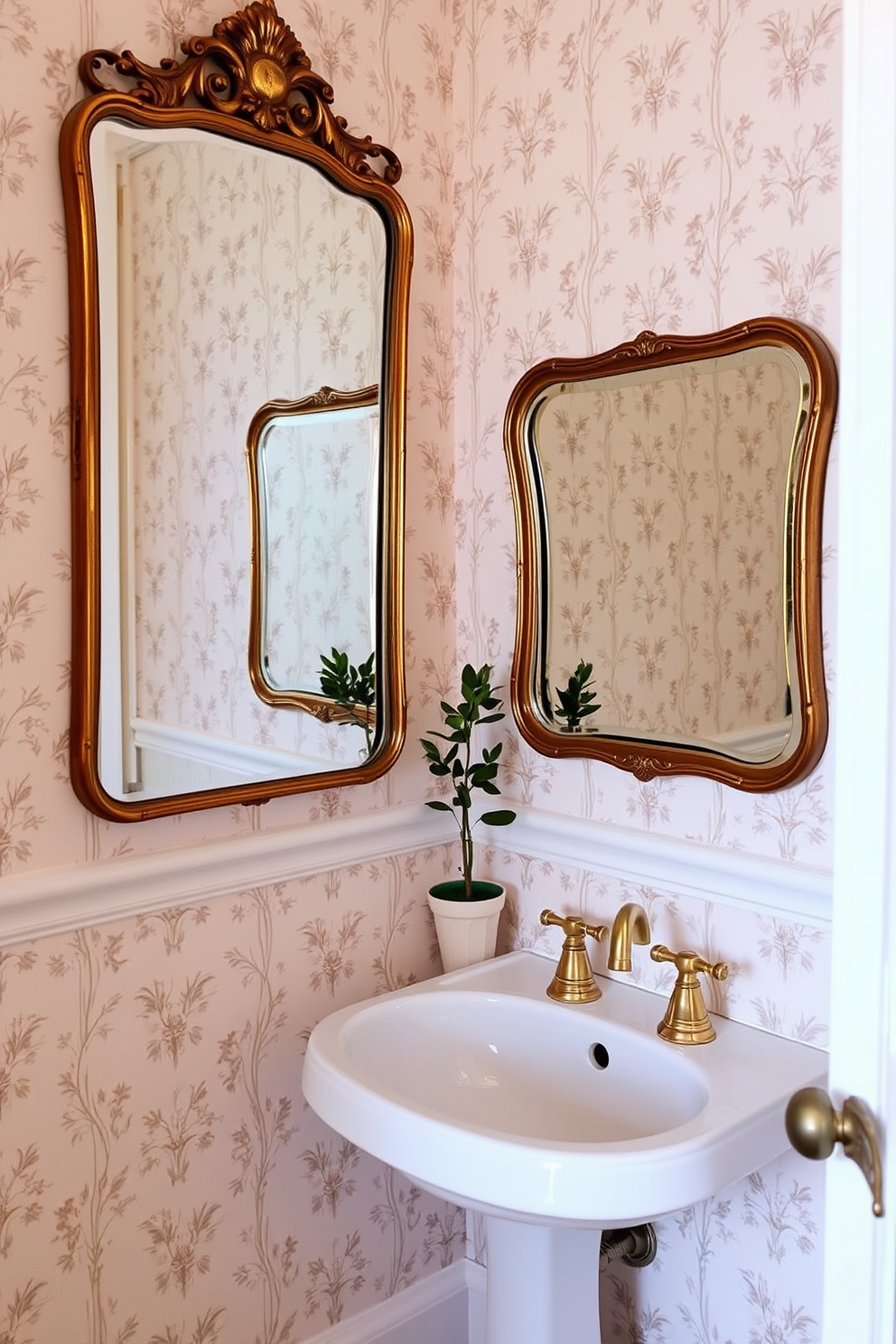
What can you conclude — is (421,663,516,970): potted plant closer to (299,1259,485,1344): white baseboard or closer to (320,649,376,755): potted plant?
(320,649,376,755): potted plant

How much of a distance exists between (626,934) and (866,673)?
32.0 inches

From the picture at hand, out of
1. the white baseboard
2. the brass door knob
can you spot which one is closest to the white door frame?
the brass door knob

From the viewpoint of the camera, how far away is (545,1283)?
1.51m

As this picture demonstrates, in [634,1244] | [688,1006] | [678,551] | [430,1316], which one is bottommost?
[430,1316]

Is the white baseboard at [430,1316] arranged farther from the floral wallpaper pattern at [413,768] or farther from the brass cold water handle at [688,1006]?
the brass cold water handle at [688,1006]

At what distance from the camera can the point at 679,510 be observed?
5.27 feet

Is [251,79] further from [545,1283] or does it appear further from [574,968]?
[545,1283]

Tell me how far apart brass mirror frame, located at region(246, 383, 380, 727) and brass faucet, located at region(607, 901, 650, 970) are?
0.56 meters

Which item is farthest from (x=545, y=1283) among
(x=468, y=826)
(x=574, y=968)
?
(x=468, y=826)

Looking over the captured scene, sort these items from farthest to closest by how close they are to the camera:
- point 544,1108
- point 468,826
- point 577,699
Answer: point 468,826
point 577,699
point 544,1108

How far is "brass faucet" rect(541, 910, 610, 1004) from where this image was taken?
1.67 metres

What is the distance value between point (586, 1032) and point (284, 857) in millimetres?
519

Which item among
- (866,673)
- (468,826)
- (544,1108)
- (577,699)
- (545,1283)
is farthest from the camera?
(468,826)

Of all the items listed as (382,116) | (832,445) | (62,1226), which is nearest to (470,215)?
(382,116)
